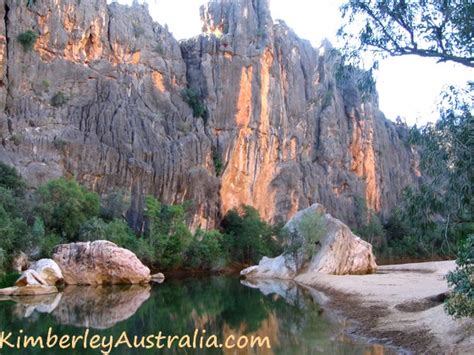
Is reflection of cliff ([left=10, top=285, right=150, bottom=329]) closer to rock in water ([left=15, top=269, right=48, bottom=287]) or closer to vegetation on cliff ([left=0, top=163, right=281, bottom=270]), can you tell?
rock in water ([left=15, top=269, right=48, bottom=287])

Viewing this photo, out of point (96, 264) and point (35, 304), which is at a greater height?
point (96, 264)

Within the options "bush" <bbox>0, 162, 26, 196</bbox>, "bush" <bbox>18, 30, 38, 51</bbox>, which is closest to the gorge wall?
"bush" <bbox>18, 30, 38, 51</bbox>

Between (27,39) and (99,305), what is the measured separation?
34772mm

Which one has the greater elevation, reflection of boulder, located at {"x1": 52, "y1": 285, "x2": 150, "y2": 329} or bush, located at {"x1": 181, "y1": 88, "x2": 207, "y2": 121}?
bush, located at {"x1": 181, "y1": 88, "x2": 207, "y2": 121}

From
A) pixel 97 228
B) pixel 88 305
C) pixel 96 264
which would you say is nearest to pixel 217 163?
pixel 97 228

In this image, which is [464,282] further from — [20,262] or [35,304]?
[20,262]

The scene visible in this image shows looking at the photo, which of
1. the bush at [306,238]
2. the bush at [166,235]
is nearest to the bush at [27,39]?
the bush at [166,235]

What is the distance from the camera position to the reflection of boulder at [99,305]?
16.5 m

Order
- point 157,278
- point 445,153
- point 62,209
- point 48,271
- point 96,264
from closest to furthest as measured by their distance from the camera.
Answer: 1. point 445,153
2. point 48,271
3. point 96,264
4. point 62,209
5. point 157,278

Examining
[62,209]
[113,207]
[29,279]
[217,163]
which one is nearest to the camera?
[29,279]

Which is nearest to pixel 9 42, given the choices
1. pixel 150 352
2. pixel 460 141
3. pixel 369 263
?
pixel 369 263

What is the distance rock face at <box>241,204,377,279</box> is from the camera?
40.5 m

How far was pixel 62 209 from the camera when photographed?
122ft

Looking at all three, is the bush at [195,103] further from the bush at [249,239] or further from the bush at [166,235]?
the bush at [166,235]
